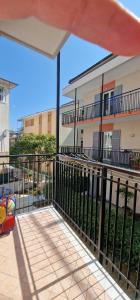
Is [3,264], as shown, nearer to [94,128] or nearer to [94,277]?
[94,277]

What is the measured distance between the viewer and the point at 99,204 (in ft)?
7.27

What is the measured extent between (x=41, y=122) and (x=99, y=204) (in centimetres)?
2038

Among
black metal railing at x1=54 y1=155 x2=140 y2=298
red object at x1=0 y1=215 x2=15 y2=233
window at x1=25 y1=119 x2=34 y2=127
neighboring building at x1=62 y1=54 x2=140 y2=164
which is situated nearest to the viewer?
black metal railing at x1=54 y1=155 x2=140 y2=298

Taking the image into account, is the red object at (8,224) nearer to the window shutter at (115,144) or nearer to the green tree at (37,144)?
the window shutter at (115,144)

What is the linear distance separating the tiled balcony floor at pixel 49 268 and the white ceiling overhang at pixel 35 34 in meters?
2.40

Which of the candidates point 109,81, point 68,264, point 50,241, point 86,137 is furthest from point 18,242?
point 86,137

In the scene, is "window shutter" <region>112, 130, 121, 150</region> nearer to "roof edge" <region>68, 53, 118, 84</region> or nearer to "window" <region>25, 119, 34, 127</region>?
"roof edge" <region>68, 53, 118, 84</region>

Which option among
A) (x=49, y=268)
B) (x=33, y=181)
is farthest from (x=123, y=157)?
(x=49, y=268)

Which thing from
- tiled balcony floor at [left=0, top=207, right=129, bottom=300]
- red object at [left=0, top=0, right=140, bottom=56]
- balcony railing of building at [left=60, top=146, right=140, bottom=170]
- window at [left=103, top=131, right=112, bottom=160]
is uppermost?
red object at [left=0, top=0, right=140, bottom=56]

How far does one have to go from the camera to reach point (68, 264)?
2037 millimetres

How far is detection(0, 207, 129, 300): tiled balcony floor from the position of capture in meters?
1.66

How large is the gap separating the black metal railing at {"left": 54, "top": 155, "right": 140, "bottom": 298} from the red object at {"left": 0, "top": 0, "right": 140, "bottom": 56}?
2.94 feet

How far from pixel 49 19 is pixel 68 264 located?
2.18 metres

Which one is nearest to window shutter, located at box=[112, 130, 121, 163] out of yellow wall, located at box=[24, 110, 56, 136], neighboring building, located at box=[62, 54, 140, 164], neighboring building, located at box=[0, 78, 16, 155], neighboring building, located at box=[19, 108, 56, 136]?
neighboring building, located at box=[62, 54, 140, 164]
